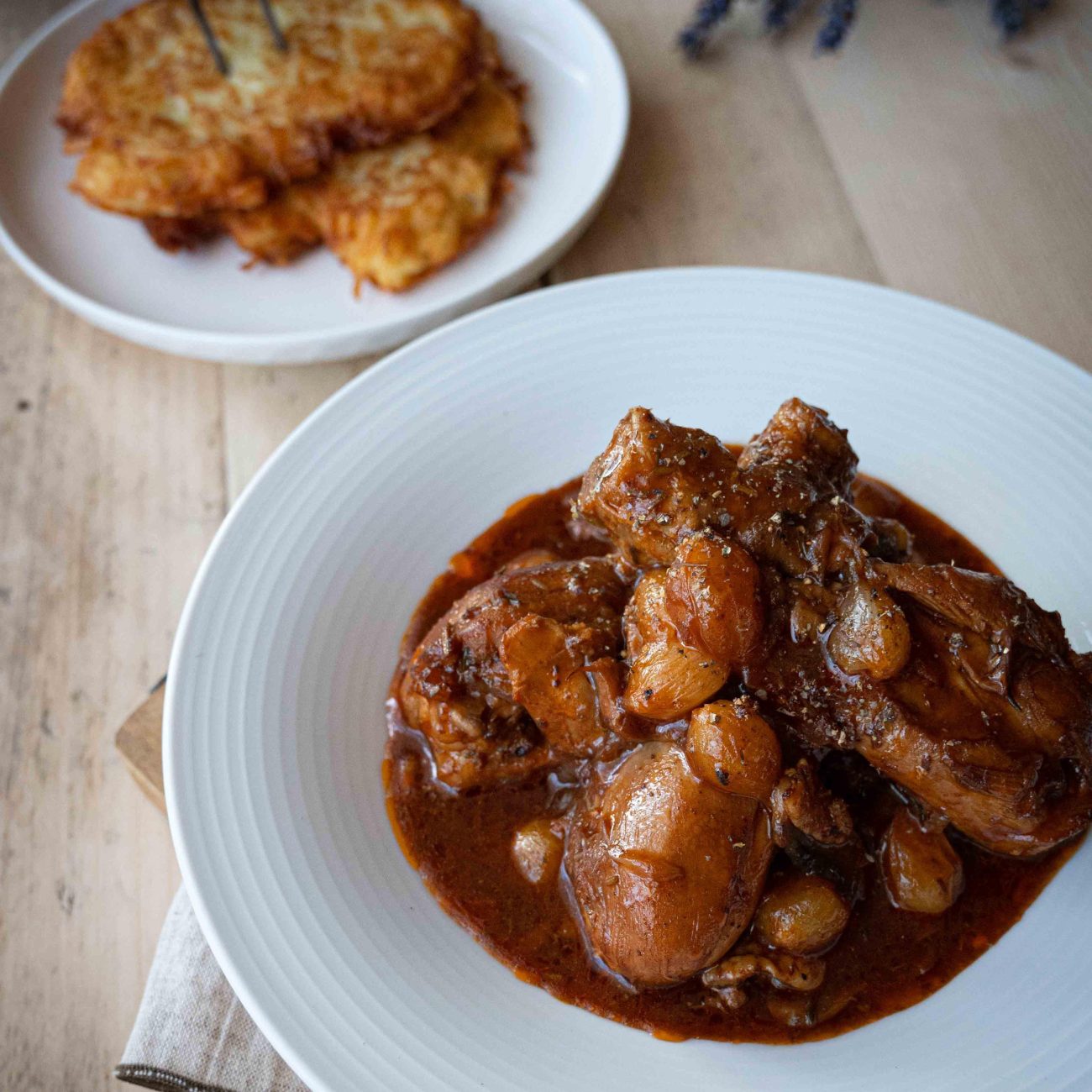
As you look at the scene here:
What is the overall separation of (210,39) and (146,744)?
7.64ft

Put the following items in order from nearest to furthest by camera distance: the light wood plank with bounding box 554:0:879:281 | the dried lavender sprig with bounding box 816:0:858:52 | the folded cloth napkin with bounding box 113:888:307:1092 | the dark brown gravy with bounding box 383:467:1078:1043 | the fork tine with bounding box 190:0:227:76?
the dark brown gravy with bounding box 383:467:1078:1043
the folded cloth napkin with bounding box 113:888:307:1092
the fork tine with bounding box 190:0:227:76
the light wood plank with bounding box 554:0:879:281
the dried lavender sprig with bounding box 816:0:858:52

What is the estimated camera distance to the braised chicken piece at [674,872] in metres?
2.00

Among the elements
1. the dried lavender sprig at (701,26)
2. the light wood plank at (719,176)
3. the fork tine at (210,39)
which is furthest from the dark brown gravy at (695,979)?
the dried lavender sprig at (701,26)

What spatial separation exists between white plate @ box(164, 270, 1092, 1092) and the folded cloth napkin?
0.42 metres

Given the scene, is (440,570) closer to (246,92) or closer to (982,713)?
(982,713)

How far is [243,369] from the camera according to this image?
3545 mm

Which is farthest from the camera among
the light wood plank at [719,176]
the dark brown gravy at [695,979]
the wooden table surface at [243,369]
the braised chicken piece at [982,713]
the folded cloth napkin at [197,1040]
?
the light wood plank at [719,176]

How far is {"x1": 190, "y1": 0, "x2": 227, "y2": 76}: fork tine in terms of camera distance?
3492 mm

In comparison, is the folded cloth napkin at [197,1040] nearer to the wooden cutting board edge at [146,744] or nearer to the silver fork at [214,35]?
the wooden cutting board edge at [146,744]

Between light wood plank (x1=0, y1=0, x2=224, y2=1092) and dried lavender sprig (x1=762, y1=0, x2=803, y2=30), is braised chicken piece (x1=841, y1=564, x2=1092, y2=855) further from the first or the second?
dried lavender sprig (x1=762, y1=0, x2=803, y2=30)

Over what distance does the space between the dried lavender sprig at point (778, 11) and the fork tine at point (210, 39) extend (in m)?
2.11

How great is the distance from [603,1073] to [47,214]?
10.9 ft

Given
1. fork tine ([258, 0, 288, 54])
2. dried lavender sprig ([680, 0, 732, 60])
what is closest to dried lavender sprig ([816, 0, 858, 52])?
dried lavender sprig ([680, 0, 732, 60])

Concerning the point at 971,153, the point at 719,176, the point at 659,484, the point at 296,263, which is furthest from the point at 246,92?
the point at 971,153
